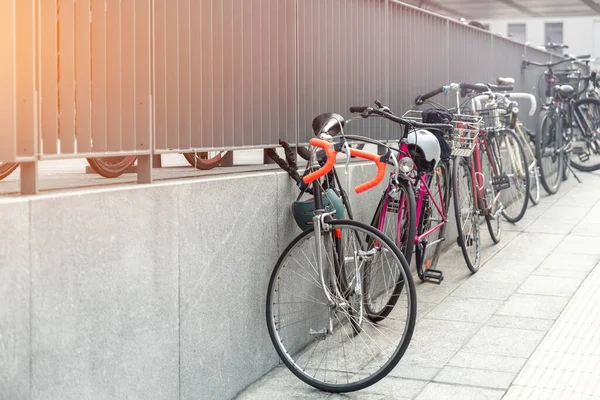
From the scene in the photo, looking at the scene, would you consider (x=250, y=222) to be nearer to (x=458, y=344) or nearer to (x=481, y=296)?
(x=458, y=344)

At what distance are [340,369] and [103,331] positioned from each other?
185cm

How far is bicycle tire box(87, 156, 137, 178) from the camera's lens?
537 centimetres

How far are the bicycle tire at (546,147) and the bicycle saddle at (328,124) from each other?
6498 mm

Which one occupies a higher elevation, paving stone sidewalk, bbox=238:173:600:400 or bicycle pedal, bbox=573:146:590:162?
bicycle pedal, bbox=573:146:590:162

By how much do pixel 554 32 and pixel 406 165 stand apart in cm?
3456

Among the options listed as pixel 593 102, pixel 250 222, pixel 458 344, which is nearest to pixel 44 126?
pixel 250 222

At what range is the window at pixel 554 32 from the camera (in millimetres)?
37772

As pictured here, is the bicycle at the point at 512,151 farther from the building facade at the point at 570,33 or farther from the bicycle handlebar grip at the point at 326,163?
the building facade at the point at 570,33

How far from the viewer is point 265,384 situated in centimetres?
521

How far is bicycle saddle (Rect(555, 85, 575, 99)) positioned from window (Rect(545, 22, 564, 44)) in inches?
994

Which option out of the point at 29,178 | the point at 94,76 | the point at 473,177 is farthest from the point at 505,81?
the point at 29,178

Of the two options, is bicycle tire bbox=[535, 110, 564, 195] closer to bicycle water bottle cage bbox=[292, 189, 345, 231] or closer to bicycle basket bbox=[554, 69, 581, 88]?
bicycle basket bbox=[554, 69, 581, 88]

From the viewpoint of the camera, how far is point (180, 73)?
15.2 ft

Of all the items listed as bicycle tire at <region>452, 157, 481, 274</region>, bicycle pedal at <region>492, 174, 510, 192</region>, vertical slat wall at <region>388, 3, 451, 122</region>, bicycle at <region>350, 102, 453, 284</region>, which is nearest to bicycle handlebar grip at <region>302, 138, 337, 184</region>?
bicycle at <region>350, 102, 453, 284</region>
